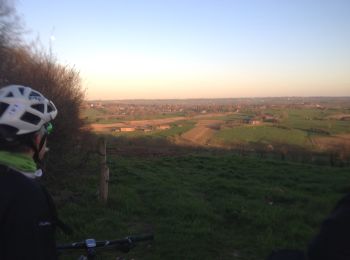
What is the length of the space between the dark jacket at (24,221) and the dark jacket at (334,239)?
3.71ft

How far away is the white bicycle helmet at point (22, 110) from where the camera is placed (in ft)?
7.38

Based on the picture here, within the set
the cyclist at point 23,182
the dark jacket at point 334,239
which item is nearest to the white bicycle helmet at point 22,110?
the cyclist at point 23,182

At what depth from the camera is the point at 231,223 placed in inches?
376

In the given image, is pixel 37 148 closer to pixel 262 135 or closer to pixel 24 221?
pixel 24 221

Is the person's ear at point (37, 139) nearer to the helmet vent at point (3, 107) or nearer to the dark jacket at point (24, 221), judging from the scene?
the helmet vent at point (3, 107)

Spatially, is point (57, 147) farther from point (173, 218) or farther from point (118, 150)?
point (118, 150)

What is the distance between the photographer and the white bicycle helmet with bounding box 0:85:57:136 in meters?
2.25

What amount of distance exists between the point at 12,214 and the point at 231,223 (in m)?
7.97

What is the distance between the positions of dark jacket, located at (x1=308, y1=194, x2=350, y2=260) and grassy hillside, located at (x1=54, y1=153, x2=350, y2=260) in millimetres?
5876

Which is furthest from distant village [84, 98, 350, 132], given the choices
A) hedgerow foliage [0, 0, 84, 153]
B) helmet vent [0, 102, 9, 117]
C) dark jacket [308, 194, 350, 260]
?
dark jacket [308, 194, 350, 260]

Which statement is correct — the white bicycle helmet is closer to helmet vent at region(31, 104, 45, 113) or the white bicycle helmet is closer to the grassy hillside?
helmet vent at region(31, 104, 45, 113)

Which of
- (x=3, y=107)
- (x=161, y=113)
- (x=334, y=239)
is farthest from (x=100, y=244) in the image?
(x=161, y=113)

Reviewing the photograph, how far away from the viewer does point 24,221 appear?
1956mm

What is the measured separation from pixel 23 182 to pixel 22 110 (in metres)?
0.41
